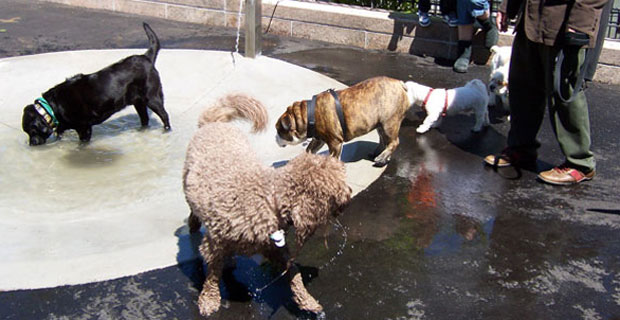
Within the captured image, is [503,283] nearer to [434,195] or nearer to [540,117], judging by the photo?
[434,195]

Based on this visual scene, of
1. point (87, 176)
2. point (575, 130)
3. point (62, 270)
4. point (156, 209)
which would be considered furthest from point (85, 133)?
point (575, 130)

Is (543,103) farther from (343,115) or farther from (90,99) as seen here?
(90,99)

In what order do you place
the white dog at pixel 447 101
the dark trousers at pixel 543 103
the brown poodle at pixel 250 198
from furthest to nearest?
the white dog at pixel 447 101, the dark trousers at pixel 543 103, the brown poodle at pixel 250 198

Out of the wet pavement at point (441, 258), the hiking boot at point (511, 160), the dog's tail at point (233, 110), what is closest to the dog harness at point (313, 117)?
the wet pavement at point (441, 258)

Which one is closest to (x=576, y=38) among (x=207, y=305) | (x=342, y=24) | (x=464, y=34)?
(x=207, y=305)

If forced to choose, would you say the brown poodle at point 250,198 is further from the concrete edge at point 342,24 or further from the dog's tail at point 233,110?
the concrete edge at point 342,24

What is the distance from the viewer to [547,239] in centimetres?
474

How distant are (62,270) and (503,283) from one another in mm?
2981

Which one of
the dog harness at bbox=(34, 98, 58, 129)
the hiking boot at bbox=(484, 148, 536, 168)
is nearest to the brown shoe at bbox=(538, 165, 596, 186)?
the hiking boot at bbox=(484, 148, 536, 168)

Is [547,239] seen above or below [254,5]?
below

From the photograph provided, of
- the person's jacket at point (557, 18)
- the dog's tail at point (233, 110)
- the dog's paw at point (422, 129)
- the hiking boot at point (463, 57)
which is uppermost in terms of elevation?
the person's jacket at point (557, 18)

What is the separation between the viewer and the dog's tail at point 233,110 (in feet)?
14.0

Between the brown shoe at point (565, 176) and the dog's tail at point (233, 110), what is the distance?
9.43ft

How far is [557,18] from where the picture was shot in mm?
5188
